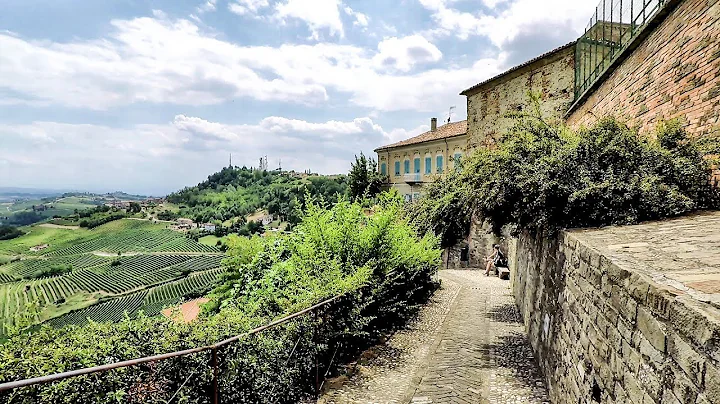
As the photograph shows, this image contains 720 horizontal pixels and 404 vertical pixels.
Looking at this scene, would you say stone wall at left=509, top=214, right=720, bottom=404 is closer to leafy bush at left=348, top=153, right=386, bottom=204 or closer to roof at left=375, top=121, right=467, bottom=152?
roof at left=375, top=121, right=467, bottom=152

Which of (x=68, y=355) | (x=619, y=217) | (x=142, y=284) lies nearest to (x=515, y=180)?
(x=619, y=217)

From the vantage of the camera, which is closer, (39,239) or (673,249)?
(673,249)

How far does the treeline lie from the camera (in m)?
89.2

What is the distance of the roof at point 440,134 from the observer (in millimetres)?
30441

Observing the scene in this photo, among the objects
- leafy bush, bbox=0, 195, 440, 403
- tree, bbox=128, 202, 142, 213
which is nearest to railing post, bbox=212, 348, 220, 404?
leafy bush, bbox=0, 195, 440, 403

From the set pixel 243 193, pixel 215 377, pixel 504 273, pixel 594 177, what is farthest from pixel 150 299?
pixel 243 193

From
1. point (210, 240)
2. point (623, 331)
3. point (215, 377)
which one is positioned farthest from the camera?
point (210, 240)

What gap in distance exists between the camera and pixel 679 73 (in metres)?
6.35

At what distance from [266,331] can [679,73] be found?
728 centimetres

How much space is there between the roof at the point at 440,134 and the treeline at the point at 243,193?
1523 inches

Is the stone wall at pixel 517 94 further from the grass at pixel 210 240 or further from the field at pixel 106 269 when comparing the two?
the grass at pixel 210 240

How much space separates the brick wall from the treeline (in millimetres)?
66635

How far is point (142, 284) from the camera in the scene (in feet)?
206

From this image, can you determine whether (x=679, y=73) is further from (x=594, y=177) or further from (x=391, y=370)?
(x=391, y=370)
